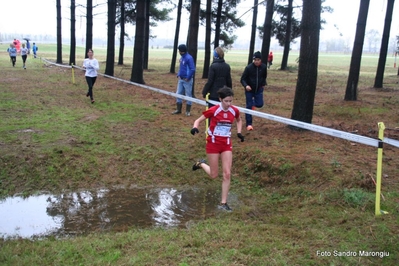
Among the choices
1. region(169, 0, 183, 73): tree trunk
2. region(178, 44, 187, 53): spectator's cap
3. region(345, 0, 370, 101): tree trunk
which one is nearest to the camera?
region(178, 44, 187, 53): spectator's cap

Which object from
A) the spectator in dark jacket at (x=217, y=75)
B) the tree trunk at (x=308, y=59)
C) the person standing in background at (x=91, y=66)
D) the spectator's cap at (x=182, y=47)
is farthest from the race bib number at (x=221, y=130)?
the person standing in background at (x=91, y=66)

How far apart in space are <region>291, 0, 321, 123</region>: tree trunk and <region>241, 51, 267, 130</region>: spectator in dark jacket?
89 cm

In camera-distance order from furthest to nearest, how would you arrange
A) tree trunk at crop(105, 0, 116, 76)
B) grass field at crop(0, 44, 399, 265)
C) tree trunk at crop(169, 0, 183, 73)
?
tree trunk at crop(169, 0, 183, 73) < tree trunk at crop(105, 0, 116, 76) < grass field at crop(0, 44, 399, 265)

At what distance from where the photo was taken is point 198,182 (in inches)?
282

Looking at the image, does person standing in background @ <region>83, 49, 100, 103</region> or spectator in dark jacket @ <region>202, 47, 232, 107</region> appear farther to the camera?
person standing in background @ <region>83, 49, 100, 103</region>

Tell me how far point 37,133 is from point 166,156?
341cm

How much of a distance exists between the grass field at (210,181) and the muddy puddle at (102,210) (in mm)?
326

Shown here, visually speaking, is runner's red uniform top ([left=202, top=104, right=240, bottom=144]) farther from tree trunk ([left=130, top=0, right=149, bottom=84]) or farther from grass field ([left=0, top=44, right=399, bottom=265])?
tree trunk ([left=130, top=0, right=149, bottom=84])

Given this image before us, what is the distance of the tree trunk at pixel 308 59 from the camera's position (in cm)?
866

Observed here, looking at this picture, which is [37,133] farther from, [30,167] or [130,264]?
[130,264]

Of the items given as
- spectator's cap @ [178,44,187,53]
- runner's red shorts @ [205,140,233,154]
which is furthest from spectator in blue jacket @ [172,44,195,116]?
runner's red shorts @ [205,140,233,154]

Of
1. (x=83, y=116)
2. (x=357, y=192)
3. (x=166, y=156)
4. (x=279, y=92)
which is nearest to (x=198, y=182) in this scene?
(x=166, y=156)

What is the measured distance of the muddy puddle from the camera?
5367mm

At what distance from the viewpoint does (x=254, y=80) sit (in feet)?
29.6
